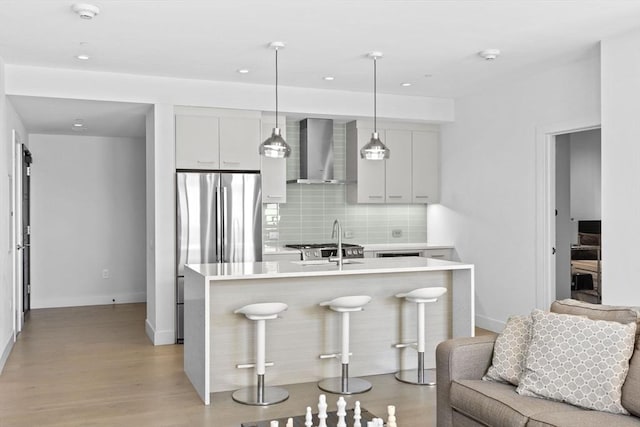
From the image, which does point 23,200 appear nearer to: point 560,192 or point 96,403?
point 96,403

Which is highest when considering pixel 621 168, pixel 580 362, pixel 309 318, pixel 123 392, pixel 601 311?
pixel 621 168

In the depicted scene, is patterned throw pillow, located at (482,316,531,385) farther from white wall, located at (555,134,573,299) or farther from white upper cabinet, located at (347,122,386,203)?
white upper cabinet, located at (347,122,386,203)

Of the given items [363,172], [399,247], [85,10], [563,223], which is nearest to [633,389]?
[85,10]

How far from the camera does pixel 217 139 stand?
6.45 m

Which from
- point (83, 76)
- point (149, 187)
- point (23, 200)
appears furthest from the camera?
point (23, 200)

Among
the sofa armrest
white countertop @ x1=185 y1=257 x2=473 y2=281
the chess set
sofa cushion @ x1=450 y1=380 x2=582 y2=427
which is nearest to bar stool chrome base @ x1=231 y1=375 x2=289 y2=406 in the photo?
white countertop @ x1=185 y1=257 x2=473 y2=281

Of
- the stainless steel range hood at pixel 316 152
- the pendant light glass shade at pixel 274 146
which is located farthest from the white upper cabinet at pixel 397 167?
the pendant light glass shade at pixel 274 146

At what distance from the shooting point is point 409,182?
7.73 metres

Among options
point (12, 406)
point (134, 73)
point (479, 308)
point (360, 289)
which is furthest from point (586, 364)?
point (134, 73)

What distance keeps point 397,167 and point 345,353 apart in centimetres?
352

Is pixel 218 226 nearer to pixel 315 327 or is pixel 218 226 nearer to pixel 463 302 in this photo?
pixel 315 327

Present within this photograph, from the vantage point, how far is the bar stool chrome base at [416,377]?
188 inches

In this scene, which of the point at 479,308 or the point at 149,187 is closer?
the point at 149,187

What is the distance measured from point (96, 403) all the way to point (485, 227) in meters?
4.41
